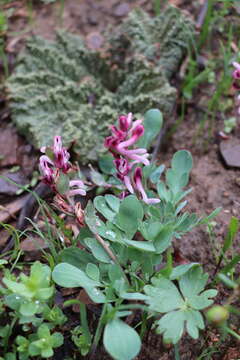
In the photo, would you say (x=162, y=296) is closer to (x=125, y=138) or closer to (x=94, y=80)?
(x=125, y=138)

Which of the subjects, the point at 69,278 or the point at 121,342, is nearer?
the point at 121,342

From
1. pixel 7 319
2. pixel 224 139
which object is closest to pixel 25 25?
pixel 224 139

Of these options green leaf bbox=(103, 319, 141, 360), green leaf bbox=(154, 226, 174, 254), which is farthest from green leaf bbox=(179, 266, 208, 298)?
green leaf bbox=(103, 319, 141, 360)

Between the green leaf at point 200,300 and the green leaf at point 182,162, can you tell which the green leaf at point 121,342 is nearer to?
the green leaf at point 200,300

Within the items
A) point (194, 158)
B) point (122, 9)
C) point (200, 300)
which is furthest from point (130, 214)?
point (122, 9)

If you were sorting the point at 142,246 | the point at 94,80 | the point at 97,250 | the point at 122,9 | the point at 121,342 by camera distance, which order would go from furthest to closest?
the point at 122,9
the point at 94,80
the point at 97,250
the point at 142,246
the point at 121,342

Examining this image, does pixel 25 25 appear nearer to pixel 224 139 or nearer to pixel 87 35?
pixel 87 35

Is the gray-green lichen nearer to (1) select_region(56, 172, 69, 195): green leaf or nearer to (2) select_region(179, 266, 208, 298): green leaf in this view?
(1) select_region(56, 172, 69, 195): green leaf

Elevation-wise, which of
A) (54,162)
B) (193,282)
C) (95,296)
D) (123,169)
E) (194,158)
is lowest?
(194,158)
